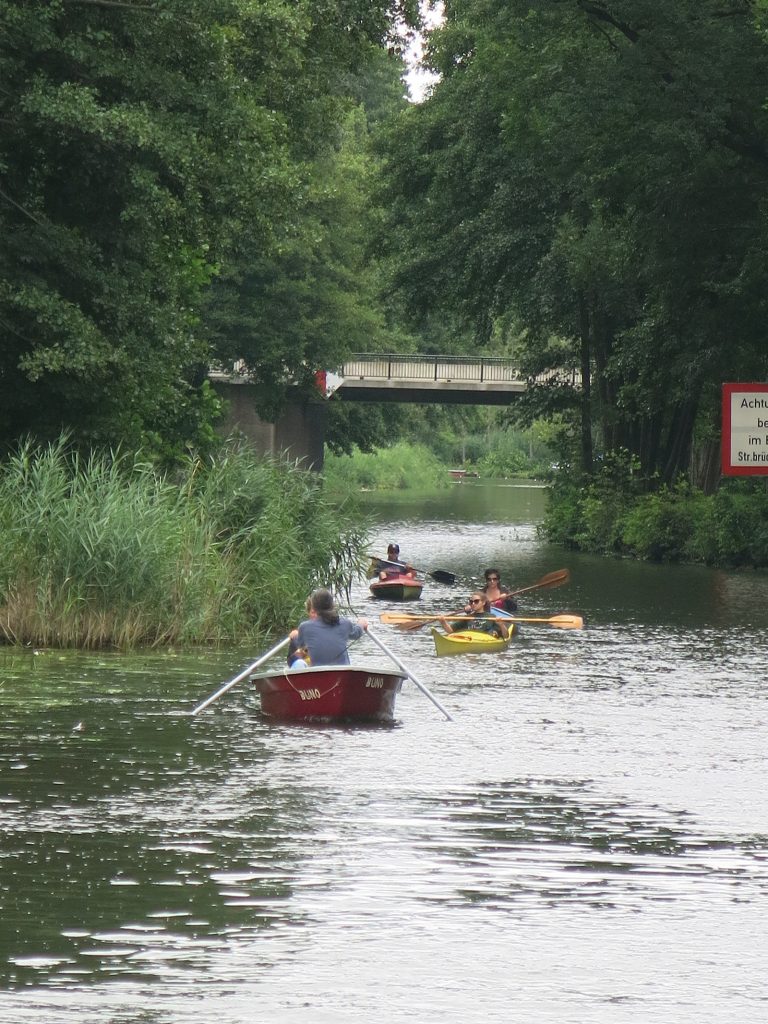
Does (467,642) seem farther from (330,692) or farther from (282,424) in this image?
(282,424)

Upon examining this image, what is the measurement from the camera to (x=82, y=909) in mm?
9008

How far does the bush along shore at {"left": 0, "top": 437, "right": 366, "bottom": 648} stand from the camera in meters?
20.1

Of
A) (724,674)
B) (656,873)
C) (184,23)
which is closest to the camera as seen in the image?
(656,873)

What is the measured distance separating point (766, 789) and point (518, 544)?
3623cm

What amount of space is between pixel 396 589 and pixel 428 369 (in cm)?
4154

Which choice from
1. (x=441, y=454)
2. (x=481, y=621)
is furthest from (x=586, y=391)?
(x=441, y=454)

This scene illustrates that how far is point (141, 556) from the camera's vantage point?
66.0 ft

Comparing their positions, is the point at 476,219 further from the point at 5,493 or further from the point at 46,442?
the point at 5,493

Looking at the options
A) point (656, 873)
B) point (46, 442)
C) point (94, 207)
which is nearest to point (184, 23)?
point (94, 207)

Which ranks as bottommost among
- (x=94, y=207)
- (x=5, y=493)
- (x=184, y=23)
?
(x=5, y=493)

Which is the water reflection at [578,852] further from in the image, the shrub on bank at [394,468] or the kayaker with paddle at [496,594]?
the shrub on bank at [394,468]

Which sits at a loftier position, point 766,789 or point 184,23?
point 184,23

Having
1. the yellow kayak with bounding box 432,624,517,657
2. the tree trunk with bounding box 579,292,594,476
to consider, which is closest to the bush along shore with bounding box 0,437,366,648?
the yellow kayak with bounding box 432,624,517,657

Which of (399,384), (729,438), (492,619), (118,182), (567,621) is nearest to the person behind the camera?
(729,438)
